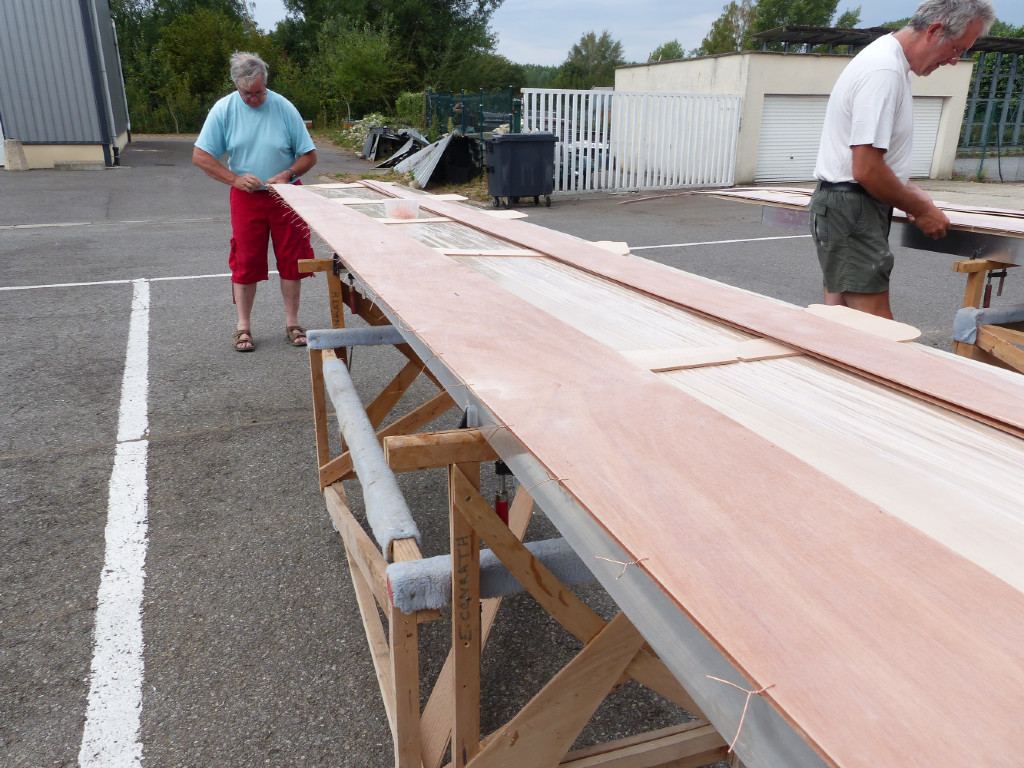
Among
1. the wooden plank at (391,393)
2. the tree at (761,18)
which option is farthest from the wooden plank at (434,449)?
the tree at (761,18)

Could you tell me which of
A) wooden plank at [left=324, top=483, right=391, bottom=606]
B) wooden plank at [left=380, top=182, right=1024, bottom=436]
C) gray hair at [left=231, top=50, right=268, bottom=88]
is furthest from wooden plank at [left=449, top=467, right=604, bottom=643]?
gray hair at [left=231, top=50, right=268, bottom=88]

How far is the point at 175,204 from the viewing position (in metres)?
12.4

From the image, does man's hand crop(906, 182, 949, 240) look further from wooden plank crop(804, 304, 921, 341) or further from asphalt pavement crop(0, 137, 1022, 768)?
asphalt pavement crop(0, 137, 1022, 768)

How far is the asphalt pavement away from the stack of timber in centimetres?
60

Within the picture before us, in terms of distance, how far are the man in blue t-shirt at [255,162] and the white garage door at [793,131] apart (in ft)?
44.0

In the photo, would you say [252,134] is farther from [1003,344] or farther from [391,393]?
[1003,344]

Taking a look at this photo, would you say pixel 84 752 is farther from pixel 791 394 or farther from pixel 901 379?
pixel 901 379

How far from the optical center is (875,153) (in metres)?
2.92

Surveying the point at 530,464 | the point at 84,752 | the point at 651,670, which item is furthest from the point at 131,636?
the point at 530,464

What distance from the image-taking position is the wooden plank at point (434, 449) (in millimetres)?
1233

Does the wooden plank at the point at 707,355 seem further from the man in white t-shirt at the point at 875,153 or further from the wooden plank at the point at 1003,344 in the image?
the wooden plank at the point at 1003,344

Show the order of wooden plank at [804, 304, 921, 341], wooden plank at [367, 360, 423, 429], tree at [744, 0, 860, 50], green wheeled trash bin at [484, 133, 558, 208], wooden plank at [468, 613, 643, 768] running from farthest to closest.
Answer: tree at [744, 0, 860, 50] < green wheeled trash bin at [484, 133, 558, 208] < wooden plank at [367, 360, 423, 429] < wooden plank at [804, 304, 921, 341] < wooden plank at [468, 613, 643, 768]

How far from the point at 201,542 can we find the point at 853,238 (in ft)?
10.0

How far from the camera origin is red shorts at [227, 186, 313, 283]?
4656 millimetres
